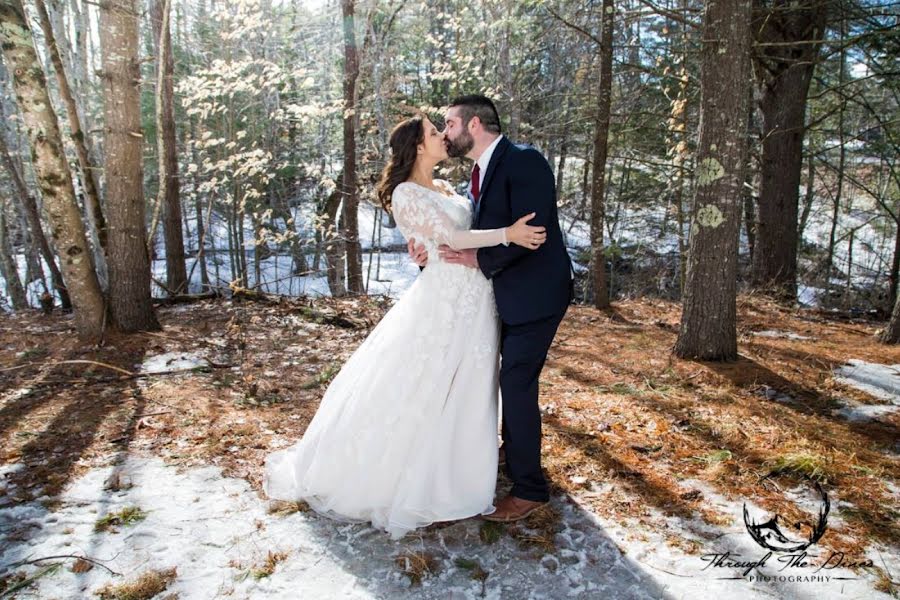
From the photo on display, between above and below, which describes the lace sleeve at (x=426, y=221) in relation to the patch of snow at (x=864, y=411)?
above

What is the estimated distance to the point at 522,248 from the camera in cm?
277

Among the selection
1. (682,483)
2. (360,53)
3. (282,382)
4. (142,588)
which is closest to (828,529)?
(682,483)

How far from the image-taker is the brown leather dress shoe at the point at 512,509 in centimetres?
288

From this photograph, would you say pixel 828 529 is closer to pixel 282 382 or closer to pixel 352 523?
pixel 352 523

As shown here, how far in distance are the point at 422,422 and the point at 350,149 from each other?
8.38 m

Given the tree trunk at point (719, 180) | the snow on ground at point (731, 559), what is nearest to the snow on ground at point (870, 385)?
the tree trunk at point (719, 180)

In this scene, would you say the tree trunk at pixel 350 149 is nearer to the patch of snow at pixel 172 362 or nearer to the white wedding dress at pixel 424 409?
the patch of snow at pixel 172 362

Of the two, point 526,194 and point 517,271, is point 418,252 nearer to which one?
point 517,271

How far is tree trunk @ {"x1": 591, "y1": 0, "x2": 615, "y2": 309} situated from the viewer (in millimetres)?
7359

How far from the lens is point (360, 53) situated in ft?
36.1

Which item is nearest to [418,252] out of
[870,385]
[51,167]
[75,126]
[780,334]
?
[870,385]

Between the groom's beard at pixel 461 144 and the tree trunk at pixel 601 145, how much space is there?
5.03 meters

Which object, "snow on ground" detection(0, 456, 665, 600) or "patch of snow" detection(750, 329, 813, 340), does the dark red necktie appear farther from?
"patch of snow" detection(750, 329, 813, 340)

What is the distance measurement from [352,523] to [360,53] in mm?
10140
